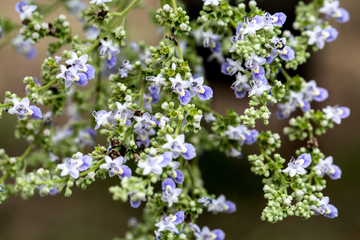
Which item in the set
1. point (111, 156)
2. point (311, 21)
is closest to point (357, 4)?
point (311, 21)

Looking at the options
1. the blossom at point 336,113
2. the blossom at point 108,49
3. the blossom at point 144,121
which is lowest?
the blossom at point 144,121

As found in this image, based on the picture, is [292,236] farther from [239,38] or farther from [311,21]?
[239,38]

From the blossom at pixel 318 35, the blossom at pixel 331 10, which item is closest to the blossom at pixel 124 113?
the blossom at pixel 318 35

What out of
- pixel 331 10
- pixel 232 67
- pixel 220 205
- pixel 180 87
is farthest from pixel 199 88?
pixel 331 10

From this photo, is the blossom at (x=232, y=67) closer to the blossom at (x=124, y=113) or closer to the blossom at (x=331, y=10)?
the blossom at (x=124, y=113)

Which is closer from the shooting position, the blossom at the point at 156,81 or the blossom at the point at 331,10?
the blossom at the point at 156,81
